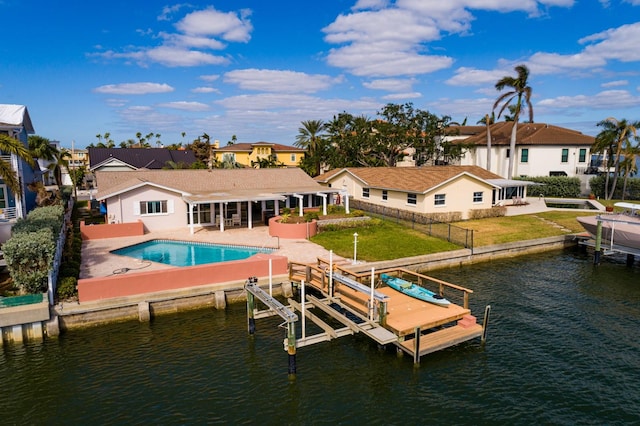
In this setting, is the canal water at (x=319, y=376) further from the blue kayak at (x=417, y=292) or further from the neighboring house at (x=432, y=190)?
the neighboring house at (x=432, y=190)

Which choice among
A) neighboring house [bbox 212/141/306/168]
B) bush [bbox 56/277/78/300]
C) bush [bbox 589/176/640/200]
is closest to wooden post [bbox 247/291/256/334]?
bush [bbox 56/277/78/300]

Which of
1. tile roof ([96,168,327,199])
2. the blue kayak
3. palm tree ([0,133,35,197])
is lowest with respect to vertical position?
the blue kayak

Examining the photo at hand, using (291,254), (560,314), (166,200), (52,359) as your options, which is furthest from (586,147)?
(52,359)

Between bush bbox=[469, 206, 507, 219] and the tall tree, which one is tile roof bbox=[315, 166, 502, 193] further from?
the tall tree

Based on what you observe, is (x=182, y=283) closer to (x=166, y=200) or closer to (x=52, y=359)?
(x=52, y=359)

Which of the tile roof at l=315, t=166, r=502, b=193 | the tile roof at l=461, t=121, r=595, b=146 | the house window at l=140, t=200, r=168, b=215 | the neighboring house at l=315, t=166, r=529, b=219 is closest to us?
the house window at l=140, t=200, r=168, b=215

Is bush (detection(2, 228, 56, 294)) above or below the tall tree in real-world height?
below

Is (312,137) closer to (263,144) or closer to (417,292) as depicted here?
(263,144)
